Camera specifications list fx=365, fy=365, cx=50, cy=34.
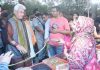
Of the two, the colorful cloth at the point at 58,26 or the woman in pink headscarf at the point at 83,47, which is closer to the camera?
the woman in pink headscarf at the point at 83,47

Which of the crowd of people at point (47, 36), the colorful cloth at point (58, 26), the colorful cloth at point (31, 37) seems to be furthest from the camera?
the colorful cloth at point (58, 26)

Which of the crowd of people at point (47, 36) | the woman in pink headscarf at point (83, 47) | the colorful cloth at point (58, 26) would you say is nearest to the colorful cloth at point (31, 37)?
the crowd of people at point (47, 36)

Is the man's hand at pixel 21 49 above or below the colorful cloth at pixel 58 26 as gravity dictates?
below

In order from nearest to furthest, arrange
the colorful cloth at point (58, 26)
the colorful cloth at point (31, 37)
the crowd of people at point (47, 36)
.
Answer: the crowd of people at point (47, 36)
the colorful cloth at point (31, 37)
the colorful cloth at point (58, 26)

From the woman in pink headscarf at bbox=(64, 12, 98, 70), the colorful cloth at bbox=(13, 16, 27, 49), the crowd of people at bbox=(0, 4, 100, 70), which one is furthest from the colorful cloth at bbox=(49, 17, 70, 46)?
the colorful cloth at bbox=(13, 16, 27, 49)

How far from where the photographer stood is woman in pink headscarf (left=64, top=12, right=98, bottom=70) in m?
4.12

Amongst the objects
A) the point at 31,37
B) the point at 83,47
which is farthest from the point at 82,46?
the point at 31,37

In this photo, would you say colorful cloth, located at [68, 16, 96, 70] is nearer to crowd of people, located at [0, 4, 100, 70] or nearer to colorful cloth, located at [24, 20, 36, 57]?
crowd of people, located at [0, 4, 100, 70]

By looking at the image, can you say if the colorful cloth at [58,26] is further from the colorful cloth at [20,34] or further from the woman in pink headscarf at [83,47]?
the colorful cloth at [20,34]

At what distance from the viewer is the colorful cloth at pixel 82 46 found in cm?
412

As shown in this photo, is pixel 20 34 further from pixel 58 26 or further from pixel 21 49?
pixel 58 26

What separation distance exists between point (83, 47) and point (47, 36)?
1.66ft

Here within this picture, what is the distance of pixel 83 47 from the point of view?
4.12m

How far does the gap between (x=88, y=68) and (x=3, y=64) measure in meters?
1.60
